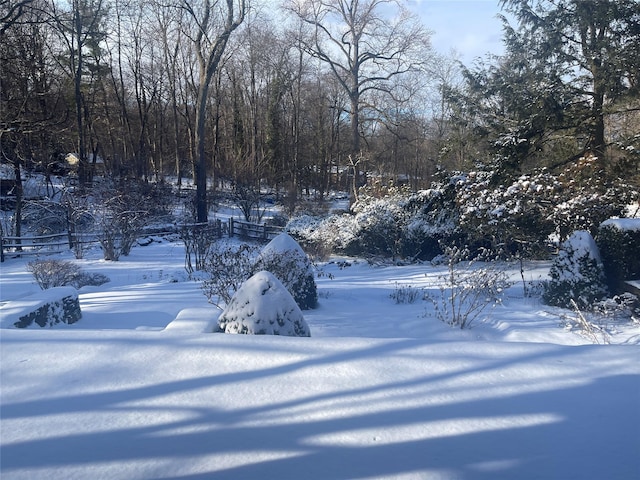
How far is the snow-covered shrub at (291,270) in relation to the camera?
7.91 meters

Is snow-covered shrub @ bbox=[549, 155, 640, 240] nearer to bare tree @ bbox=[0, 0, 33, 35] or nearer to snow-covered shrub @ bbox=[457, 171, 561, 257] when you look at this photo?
snow-covered shrub @ bbox=[457, 171, 561, 257]

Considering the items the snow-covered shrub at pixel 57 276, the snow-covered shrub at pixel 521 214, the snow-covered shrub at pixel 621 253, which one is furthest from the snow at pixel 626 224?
the snow-covered shrub at pixel 57 276

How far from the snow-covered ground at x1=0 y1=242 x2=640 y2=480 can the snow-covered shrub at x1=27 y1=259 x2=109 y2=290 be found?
316 inches

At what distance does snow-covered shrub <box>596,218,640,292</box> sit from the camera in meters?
8.16

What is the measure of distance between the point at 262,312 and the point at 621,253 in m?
6.50

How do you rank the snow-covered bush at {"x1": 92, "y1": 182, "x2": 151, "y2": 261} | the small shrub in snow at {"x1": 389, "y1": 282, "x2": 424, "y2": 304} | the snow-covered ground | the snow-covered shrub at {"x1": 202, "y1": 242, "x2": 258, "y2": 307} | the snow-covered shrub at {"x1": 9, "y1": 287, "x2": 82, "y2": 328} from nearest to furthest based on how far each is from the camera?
the snow-covered ground, the snow-covered shrub at {"x1": 9, "y1": 287, "x2": 82, "y2": 328}, the snow-covered shrub at {"x1": 202, "y1": 242, "x2": 258, "y2": 307}, the small shrub in snow at {"x1": 389, "y1": 282, "x2": 424, "y2": 304}, the snow-covered bush at {"x1": 92, "y1": 182, "x2": 151, "y2": 261}

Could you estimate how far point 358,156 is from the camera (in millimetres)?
26938

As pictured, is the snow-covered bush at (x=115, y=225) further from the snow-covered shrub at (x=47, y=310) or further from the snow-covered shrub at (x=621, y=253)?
the snow-covered shrub at (x=621, y=253)

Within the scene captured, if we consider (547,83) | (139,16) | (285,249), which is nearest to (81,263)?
(285,249)

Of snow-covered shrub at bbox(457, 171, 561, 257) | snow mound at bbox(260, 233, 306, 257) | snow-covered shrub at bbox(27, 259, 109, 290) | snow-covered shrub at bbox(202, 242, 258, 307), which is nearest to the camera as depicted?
snow-covered shrub at bbox(202, 242, 258, 307)

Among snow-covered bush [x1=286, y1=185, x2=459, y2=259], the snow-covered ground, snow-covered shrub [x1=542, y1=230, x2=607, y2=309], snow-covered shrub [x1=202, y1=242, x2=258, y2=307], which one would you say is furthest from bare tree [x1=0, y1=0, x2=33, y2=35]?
snow-covered shrub [x1=542, y1=230, x2=607, y2=309]

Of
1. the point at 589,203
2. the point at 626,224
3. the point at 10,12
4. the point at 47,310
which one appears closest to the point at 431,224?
the point at 589,203

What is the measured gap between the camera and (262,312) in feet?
15.4

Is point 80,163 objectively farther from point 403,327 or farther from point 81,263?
point 403,327
